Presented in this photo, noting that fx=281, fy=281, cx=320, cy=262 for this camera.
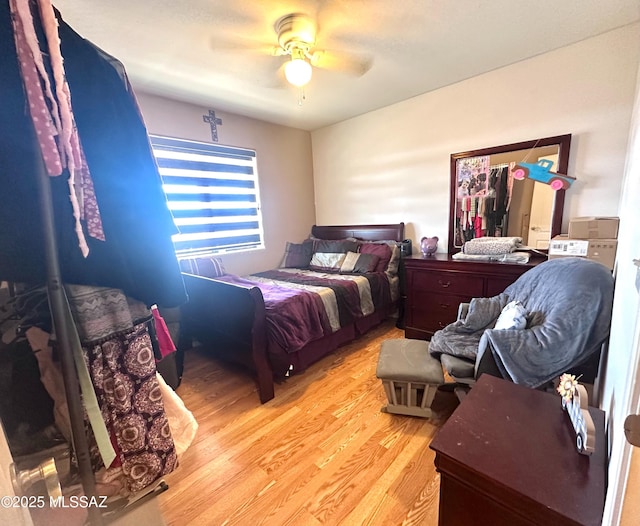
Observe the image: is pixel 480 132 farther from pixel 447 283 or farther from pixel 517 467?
pixel 517 467

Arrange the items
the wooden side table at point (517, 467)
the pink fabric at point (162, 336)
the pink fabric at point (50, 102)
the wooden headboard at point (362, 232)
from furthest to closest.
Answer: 1. the wooden headboard at point (362, 232)
2. the pink fabric at point (162, 336)
3. the wooden side table at point (517, 467)
4. the pink fabric at point (50, 102)

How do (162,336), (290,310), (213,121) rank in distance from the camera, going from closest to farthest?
(162,336), (290,310), (213,121)

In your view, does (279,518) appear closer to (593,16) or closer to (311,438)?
(311,438)

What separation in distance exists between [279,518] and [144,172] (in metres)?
1.49

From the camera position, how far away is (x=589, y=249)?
188 centimetres

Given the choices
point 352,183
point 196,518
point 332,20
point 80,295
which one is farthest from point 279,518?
point 352,183

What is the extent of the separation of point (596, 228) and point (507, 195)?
2.52 feet

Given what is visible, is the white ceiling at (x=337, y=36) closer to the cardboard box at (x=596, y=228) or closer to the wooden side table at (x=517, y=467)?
the cardboard box at (x=596, y=228)

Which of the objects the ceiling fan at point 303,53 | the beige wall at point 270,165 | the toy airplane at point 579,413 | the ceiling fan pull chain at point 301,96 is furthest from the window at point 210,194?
the toy airplane at point 579,413

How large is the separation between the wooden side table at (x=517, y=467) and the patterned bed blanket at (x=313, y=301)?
4.41 feet

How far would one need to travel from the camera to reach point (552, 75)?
224cm

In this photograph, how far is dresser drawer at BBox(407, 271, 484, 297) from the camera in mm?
2420

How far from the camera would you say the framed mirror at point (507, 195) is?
2.31 m

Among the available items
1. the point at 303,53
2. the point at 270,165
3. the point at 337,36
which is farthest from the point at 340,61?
the point at 270,165
